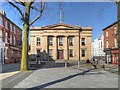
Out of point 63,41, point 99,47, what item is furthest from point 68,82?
point 99,47

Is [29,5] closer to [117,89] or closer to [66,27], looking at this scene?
[117,89]

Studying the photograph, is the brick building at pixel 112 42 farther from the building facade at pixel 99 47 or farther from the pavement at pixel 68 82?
the building facade at pixel 99 47

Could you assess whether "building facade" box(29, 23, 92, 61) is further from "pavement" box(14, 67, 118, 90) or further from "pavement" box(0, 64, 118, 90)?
"pavement" box(14, 67, 118, 90)

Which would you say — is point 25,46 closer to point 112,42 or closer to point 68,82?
point 68,82

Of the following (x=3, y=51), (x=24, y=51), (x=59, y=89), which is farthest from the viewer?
(x=3, y=51)

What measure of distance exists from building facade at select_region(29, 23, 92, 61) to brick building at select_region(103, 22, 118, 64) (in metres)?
10.2

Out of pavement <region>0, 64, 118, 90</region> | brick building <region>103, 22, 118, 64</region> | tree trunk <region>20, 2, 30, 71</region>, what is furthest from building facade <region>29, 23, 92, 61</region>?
pavement <region>0, 64, 118, 90</region>

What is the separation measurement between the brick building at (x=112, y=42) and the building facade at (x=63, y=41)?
1016cm

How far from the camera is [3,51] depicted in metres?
38.9

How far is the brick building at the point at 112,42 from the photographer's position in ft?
133

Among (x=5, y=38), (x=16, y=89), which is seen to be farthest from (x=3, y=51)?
(x=16, y=89)

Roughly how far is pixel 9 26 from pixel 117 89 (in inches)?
1455

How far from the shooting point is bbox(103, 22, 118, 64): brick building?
4066 centimetres

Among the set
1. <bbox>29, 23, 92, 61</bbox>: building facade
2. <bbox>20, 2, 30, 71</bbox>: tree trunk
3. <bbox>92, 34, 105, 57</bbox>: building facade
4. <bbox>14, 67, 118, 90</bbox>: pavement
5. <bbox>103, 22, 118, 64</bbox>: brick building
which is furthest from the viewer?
<bbox>92, 34, 105, 57</bbox>: building facade
